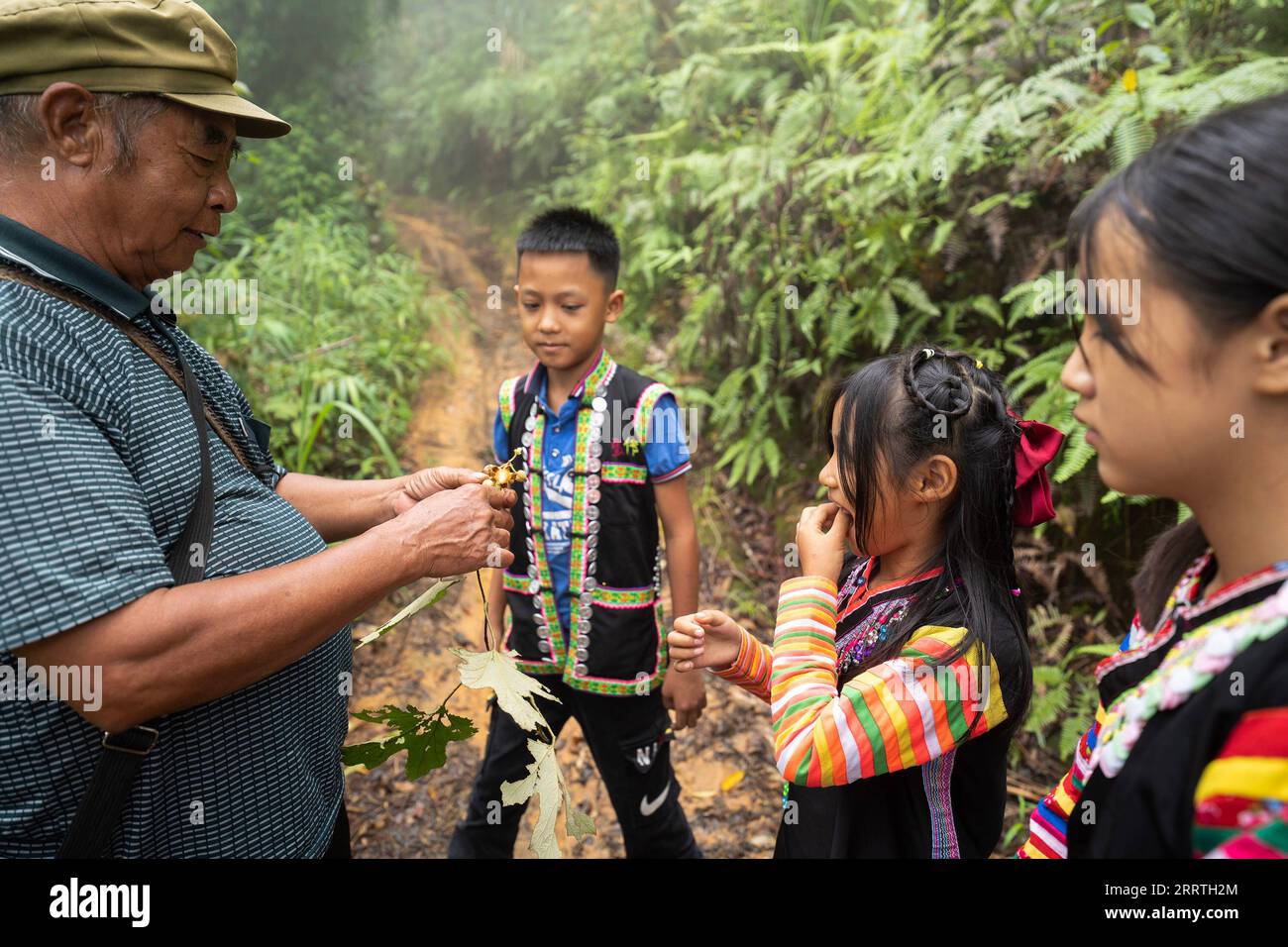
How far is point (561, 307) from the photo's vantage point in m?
2.84

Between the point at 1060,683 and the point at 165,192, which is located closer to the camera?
the point at 165,192

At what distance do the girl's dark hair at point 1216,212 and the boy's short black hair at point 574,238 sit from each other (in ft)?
6.56

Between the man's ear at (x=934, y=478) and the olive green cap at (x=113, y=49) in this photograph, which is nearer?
the olive green cap at (x=113, y=49)

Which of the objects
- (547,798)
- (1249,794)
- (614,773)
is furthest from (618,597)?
(1249,794)

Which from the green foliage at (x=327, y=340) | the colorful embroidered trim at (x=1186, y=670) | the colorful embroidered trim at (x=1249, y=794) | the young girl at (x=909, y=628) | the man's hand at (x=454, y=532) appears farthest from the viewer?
the green foliage at (x=327, y=340)

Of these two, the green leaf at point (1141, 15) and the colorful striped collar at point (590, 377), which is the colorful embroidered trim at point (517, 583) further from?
the green leaf at point (1141, 15)

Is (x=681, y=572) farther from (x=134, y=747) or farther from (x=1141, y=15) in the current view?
(x=1141, y=15)

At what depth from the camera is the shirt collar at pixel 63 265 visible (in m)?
1.49

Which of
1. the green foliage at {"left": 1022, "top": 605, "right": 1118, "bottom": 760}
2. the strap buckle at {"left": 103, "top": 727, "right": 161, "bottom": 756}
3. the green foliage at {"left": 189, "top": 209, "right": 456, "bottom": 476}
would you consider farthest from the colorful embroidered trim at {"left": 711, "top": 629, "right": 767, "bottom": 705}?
the green foliage at {"left": 189, "top": 209, "right": 456, "bottom": 476}

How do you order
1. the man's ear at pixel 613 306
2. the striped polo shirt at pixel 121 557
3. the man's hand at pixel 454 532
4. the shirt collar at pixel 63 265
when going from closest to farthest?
the striped polo shirt at pixel 121 557 < the shirt collar at pixel 63 265 < the man's hand at pixel 454 532 < the man's ear at pixel 613 306

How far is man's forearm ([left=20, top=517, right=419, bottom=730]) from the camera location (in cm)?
129

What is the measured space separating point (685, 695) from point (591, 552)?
617 mm

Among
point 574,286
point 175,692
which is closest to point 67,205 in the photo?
point 175,692

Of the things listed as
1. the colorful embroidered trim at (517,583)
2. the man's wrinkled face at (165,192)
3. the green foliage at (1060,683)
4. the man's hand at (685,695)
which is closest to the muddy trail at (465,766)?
the man's hand at (685,695)
